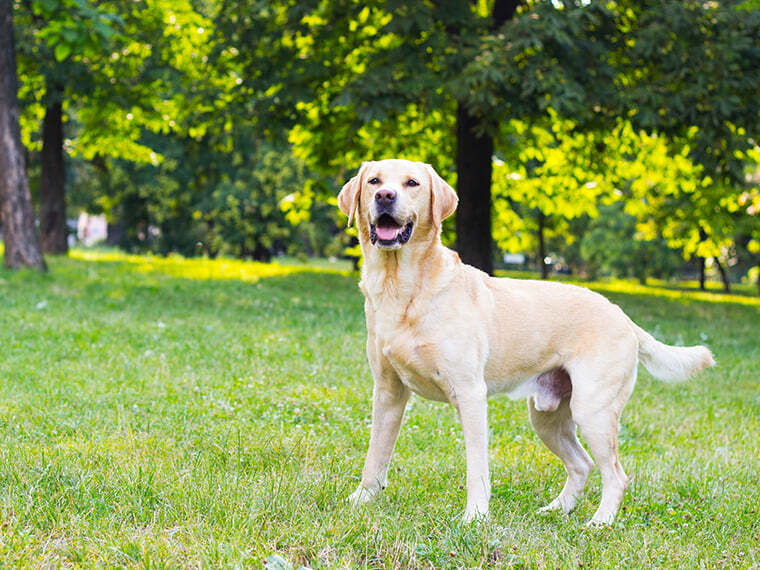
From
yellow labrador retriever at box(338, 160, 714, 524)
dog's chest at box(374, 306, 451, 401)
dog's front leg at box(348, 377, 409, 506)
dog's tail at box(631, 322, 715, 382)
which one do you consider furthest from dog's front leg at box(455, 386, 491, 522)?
dog's tail at box(631, 322, 715, 382)

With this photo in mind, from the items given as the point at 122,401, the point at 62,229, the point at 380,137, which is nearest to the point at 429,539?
the point at 122,401

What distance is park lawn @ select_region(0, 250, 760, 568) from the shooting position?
129 inches

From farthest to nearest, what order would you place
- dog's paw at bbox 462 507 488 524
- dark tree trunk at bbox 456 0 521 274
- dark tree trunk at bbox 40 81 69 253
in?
1. dark tree trunk at bbox 40 81 69 253
2. dark tree trunk at bbox 456 0 521 274
3. dog's paw at bbox 462 507 488 524

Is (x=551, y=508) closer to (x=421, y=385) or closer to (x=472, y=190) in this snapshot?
(x=421, y=385)

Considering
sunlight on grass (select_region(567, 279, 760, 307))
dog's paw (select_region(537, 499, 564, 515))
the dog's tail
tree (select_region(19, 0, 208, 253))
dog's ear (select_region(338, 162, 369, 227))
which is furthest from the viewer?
sunlight on grass (select_region(567, 279, 760, 307))

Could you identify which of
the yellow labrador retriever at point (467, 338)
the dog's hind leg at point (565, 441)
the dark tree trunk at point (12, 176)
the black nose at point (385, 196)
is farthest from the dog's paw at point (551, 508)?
the dark tree trunk at point (12, 176)

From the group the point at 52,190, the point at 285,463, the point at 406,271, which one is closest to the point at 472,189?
the point at 285,463

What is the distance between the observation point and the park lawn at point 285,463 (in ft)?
10.7

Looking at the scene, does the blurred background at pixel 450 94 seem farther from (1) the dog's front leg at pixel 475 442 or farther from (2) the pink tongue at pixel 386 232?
(1) the dog's front leg at pixel 475 442

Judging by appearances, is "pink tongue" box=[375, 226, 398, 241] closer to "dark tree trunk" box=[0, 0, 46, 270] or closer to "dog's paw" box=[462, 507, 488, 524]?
"dog's paw" box=[462, 507, 488, 524]

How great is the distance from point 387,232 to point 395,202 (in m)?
0.17

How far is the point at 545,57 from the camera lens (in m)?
11.0

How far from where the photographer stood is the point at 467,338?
12.6ft

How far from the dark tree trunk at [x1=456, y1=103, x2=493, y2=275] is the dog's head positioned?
10.1m
